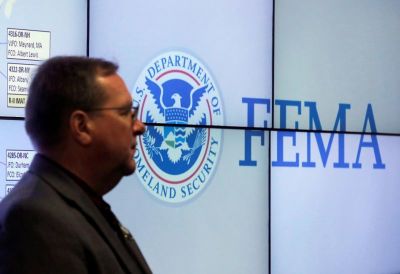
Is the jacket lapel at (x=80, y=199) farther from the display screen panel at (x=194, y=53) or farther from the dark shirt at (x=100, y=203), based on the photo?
the display screen panel at (x=194, y=53)

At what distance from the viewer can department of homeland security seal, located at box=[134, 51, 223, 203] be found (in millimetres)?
3344

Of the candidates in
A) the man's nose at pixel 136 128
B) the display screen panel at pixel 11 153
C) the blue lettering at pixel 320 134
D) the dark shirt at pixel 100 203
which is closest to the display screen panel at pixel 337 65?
the blue lettering at pixel 320 134

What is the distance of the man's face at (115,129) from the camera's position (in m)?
1.37

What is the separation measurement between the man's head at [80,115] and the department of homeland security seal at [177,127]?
1.92m

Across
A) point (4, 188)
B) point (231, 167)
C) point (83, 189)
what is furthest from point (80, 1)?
point (83, 189)

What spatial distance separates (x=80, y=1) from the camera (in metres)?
3.16

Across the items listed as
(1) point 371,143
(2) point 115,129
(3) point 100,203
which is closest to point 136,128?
(2) point 115,129

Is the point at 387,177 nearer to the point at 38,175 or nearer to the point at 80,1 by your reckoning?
the point at 80,1

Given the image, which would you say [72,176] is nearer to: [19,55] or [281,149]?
[19,55]

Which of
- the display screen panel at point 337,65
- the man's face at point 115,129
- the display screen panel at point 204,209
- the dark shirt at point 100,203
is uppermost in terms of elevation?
the display screen panel at point 337,65

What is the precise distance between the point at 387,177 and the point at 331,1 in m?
1.16

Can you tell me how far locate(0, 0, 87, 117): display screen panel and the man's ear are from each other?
1765 millimetres

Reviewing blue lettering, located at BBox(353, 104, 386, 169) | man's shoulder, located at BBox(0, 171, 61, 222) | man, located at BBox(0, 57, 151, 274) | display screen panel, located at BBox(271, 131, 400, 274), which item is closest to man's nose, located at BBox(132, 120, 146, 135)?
man, located at BBox(0, 57, 151, 274)

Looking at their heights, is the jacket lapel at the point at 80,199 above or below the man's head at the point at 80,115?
below
